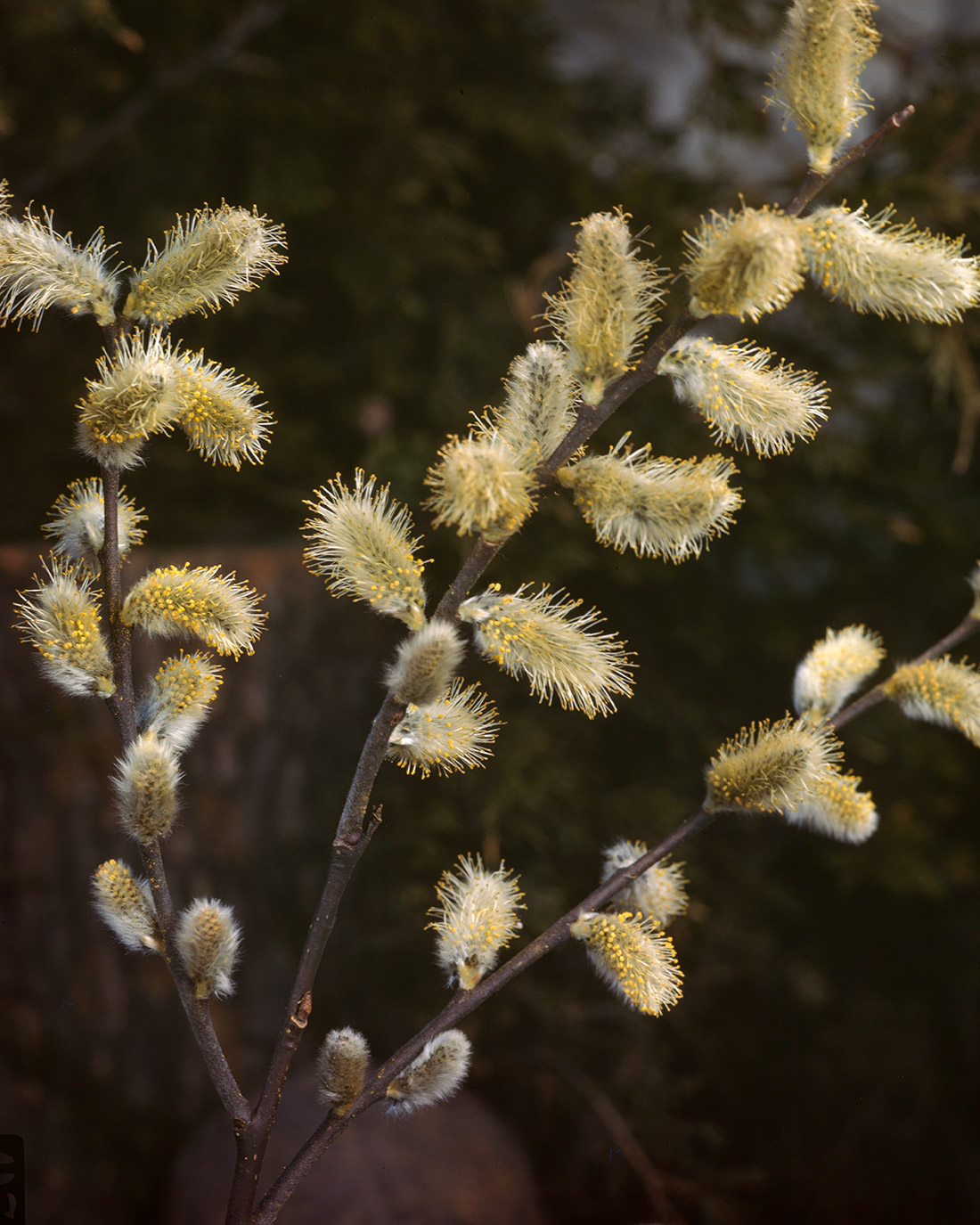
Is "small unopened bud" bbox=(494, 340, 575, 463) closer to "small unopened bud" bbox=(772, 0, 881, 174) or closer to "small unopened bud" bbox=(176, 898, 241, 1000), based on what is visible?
"small unopened bud" bbox=(772, 0, 881, 174)

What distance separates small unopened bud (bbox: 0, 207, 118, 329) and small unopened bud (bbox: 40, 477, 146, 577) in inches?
3.1

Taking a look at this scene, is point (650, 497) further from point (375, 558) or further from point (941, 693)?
point (941, 693)

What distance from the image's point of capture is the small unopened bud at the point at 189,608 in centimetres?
42

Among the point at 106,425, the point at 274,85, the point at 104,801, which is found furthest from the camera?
the point at 274,85

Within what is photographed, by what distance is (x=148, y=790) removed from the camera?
15.5 inches

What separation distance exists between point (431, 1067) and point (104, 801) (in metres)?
0.58

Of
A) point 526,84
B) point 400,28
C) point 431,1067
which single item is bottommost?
point 431,1067

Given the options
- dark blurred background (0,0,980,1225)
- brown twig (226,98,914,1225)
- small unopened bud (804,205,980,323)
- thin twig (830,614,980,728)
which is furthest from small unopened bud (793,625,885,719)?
dark blurred background (0,0,980,1225)

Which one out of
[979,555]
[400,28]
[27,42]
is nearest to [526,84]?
[400,28]

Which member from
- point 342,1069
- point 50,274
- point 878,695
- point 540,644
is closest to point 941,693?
point 878,695

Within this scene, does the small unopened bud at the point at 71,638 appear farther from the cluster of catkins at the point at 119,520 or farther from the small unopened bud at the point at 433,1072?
the small unopened bud at the point at 433,1072

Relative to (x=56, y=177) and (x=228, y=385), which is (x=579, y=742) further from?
(x=56, y=177)

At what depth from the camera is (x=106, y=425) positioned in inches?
15.3

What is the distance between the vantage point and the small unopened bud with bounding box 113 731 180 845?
1.30 feet
